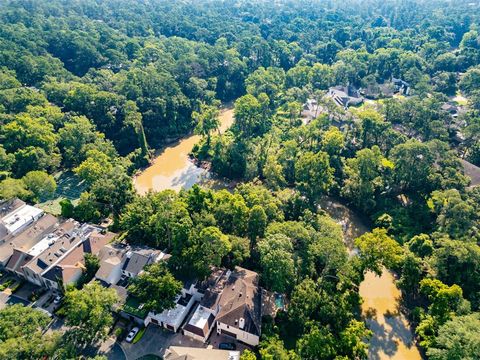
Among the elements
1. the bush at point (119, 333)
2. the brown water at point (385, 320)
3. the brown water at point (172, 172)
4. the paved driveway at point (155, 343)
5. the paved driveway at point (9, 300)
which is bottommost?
the brown water at point (385, 320)

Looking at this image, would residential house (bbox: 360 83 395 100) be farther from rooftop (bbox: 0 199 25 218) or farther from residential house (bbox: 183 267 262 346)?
rooftop (bbox: 0 199 25 218)

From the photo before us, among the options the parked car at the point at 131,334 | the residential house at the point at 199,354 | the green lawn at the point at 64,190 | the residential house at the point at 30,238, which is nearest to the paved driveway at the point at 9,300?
the residential house at the point at 30,238

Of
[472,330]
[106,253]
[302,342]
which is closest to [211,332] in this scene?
[302,342]

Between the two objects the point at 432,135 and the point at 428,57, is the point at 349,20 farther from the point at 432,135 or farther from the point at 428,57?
the point at 432,135

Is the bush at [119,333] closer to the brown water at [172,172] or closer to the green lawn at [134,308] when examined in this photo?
the green lawn at [134,308]

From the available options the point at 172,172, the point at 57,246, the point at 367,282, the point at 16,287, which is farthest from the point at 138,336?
the point at 172,172
